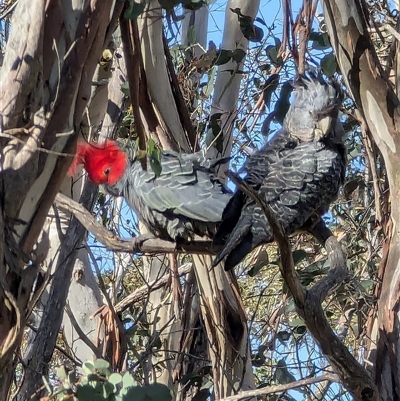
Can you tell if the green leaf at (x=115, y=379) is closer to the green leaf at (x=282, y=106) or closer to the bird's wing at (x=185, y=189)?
the bird's wing at (x=185, y=189)

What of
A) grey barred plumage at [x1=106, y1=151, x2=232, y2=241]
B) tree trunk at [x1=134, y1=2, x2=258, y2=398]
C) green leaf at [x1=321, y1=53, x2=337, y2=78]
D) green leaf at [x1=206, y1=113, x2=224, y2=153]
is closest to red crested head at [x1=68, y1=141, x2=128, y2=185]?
grey barred plumage at [x1=106, y1=151, x2=232, y2=241]

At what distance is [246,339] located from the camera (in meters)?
2.41

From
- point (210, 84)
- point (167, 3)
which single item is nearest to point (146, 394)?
point (167, 3)

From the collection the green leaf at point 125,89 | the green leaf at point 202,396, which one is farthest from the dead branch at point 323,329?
the green leaf at point 125,89

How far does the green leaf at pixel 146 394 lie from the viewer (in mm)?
1244

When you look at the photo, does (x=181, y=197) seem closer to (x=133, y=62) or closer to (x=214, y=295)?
(x=214, y=295)

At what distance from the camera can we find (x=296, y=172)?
221 cm

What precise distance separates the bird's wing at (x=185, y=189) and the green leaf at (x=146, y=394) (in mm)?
972

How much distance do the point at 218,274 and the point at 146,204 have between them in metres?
0.34

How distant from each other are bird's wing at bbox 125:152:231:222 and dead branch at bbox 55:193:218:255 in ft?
0.32

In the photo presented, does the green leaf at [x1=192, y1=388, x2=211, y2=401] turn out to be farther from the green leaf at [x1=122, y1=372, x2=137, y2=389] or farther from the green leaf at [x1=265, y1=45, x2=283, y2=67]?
the green leaf at [x1=122, y1=372, x2=137, y2=389]

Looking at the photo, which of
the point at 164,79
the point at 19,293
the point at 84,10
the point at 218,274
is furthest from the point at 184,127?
the point at 19,293

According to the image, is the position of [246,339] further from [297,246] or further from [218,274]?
[297,246]

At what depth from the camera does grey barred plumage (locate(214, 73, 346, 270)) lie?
2.02 m
